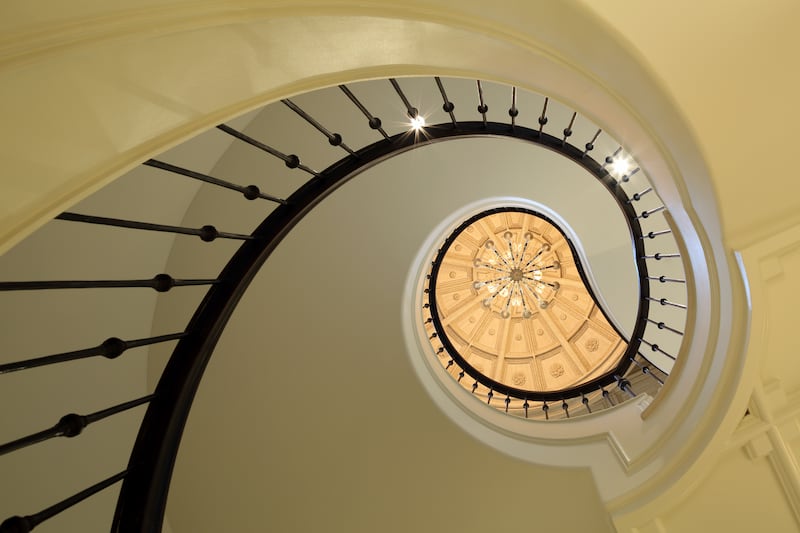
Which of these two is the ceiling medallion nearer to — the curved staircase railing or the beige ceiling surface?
the beige ceiling surface

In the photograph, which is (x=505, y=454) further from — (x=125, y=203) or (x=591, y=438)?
(x=125, y=203)

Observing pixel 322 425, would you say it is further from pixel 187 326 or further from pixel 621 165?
pixel 621 165

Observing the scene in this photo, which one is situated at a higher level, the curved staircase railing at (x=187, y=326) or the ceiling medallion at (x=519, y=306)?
the ceiling medallion at (x=519, y=306)

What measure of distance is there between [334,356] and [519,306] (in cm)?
Answer: 847

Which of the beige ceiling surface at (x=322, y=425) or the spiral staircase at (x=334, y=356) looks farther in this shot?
the beige ceiling surface at (x=322, y=425)

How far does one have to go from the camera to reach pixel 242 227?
403cm

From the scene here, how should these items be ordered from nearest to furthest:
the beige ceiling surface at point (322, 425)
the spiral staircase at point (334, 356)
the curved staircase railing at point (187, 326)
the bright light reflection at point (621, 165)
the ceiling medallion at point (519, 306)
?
1. the curved staircase railing at point (187, 326)
2. the spiral staircase at point (334, 356)
3. the beige ceiling surface at point (322, 425)
4. the bright light reflection at point (621, 165)
5. the ceiling medallion at point (519, 306)

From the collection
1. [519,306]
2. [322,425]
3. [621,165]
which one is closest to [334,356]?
[322,425]

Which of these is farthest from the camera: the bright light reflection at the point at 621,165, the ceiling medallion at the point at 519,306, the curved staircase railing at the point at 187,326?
the ceiling medallion at the point at 519,306

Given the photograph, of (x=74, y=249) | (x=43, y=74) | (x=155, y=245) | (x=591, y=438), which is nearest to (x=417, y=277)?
(x=591, y=438)

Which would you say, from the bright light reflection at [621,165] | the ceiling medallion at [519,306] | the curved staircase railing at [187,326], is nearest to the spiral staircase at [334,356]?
the curved staircase railing at [187,326]

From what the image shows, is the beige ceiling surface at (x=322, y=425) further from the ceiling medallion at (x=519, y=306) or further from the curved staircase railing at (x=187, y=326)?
the ceiling medallion at (x=519, y=306)

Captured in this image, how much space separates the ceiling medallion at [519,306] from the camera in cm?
1098

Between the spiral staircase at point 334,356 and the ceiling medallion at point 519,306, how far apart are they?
6258 millimetres
